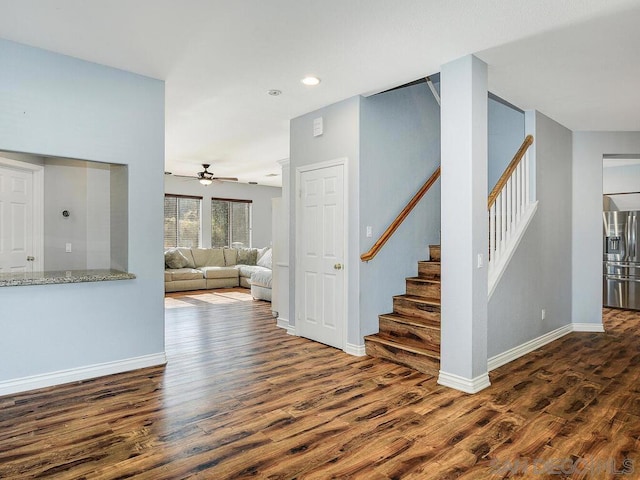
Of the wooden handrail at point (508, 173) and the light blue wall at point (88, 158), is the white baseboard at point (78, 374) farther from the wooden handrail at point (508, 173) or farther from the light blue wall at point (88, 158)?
the wooden handrail at point (508, 173)

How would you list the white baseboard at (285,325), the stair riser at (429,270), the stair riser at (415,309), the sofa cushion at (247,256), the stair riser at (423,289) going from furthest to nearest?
1. the sofa cushion at (247,256)
2. the white baseboard at (285,325)
3. the stair riser at (429,270)
4. the stair riser at (423,289)
5. the stair riser at (415,309)

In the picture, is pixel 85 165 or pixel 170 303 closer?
pixel 85 165

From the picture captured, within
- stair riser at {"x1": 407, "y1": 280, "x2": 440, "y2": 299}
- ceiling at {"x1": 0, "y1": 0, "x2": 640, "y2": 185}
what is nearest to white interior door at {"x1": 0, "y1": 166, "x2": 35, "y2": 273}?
ceiling at {"x1": 0, "y1": 0, "x2": 640, "y2": 185}

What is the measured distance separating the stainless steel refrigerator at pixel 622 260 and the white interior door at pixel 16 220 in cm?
802

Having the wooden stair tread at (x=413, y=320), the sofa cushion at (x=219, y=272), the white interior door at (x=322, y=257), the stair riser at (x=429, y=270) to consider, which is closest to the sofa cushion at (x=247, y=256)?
the sofa cushion at (x=219, y=272)

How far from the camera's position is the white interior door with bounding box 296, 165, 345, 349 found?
434cm

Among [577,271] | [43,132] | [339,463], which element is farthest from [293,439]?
[577,271]

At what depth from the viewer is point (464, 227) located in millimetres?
3191

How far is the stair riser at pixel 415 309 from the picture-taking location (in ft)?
13.2

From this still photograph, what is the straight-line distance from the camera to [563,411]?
2.82 meters

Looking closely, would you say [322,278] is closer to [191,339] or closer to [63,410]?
[191,339]

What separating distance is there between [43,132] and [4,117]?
0.25m

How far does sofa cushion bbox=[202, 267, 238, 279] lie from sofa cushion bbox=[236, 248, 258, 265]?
0.67 metres

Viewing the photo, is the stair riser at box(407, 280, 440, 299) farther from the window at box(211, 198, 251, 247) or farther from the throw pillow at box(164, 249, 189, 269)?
the window at box(211, 198, 251, 247)
